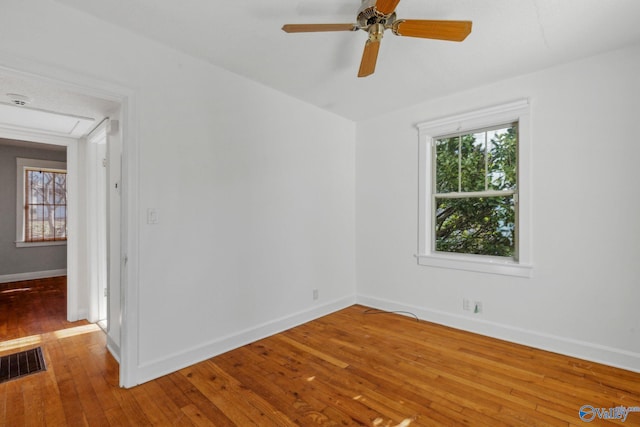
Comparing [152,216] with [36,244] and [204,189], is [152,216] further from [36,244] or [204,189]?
[36,244]

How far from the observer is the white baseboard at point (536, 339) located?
8.12 feet

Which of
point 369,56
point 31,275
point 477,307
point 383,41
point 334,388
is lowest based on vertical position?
point 334,388

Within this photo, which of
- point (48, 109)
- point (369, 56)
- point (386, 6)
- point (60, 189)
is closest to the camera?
point (386, 6)

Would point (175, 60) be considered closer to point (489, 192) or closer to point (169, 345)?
point (169, 345)

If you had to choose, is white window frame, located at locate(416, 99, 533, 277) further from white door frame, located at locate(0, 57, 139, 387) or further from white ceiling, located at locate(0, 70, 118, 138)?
white ceiling, located at locate(0, 70, 118, 138)

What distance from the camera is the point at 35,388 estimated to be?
220cm

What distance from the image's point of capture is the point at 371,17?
178 cm

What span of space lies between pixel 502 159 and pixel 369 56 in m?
1.97

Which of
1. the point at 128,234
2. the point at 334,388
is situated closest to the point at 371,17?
the point at 128,234

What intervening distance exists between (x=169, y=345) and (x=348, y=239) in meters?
2.48

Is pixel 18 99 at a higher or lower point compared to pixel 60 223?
higher

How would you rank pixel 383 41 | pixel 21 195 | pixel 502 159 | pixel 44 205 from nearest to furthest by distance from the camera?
pixel 383 41
pixel 502 159
pixel 21 195
pixel 44 205

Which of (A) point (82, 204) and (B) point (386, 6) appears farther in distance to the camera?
(A) point (82, 204)

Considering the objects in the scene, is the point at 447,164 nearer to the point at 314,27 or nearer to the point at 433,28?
the point at 433,28
